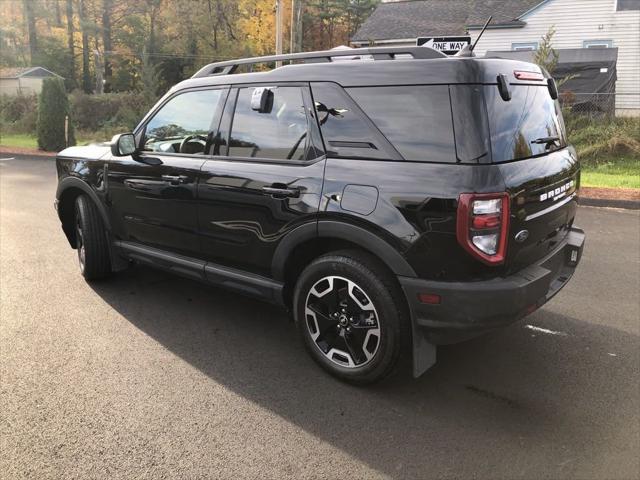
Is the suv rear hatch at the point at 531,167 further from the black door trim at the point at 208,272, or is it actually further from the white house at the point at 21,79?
the white house at the point at 21,79

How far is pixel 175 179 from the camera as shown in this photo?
3.85 metres

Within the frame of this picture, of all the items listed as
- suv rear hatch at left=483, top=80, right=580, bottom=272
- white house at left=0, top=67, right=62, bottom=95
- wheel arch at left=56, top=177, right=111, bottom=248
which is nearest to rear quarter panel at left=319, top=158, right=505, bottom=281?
suv rear hatch at left=483, top=80, right=580, bottom=272

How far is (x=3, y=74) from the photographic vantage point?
40.8 metres

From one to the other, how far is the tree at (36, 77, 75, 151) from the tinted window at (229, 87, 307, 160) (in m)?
17.4

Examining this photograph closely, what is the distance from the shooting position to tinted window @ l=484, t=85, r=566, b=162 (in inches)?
107

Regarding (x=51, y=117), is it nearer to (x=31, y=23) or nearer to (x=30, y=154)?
(x=30, y=154)

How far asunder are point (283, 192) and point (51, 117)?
1818cm

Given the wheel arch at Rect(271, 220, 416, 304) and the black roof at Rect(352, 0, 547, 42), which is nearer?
the wheel arch at Rect(271, 220, 416, 304)

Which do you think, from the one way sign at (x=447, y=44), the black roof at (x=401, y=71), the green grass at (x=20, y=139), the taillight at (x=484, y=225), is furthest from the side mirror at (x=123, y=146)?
the green grass at (x=20, y=139)

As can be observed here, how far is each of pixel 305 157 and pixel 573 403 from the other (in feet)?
6.94

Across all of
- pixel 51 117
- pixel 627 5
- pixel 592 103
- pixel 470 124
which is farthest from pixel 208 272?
pixel 627 5

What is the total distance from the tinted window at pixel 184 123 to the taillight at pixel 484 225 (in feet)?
6.49

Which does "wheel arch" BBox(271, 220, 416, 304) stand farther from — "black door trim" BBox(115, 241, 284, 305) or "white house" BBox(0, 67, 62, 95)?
"white house" BBox(0, 67, 62, 95)

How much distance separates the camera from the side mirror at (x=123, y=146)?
4.19 m
